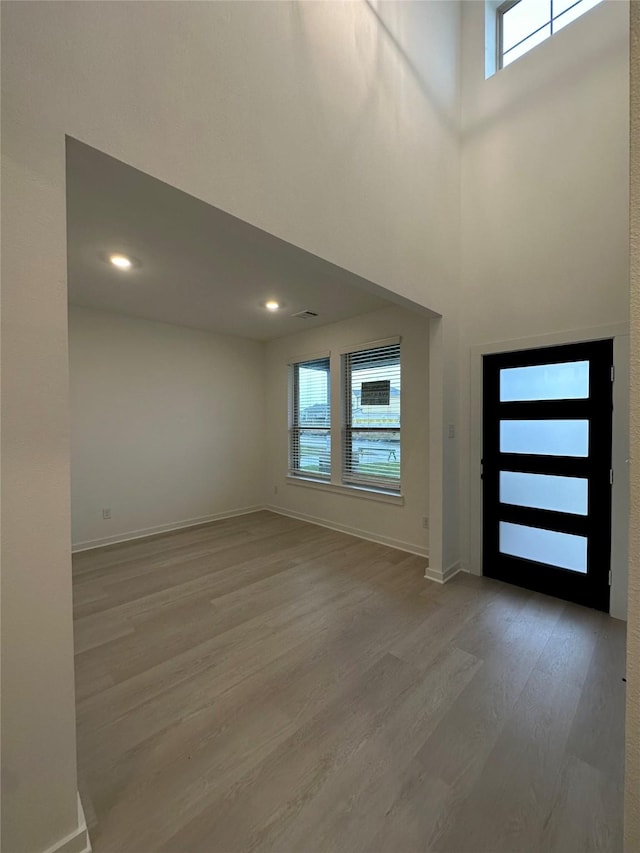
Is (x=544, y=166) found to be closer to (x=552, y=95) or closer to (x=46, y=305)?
(x=552, y=95)

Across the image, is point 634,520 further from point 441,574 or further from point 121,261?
point 121,261

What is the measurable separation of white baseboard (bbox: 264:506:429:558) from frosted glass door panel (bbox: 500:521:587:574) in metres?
0.83

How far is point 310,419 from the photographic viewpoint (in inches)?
196

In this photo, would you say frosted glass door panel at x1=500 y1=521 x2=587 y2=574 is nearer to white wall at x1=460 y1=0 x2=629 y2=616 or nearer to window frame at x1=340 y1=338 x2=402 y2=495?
white wall at x1=460 y1=0 x2=629 y2=616

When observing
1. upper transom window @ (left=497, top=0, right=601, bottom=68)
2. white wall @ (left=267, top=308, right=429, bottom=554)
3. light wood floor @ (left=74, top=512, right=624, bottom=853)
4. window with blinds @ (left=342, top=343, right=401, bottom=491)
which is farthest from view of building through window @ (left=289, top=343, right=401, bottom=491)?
upper transom window @ (left=497, top=0, right=601, bottom=68)

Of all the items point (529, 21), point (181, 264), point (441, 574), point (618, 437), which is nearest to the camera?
point (618, 437)

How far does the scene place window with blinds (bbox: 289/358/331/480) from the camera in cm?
473

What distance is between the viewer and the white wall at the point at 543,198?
252cm

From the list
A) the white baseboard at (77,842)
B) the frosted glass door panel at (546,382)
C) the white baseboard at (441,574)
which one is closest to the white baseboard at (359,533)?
the white baseboard at (441,574)

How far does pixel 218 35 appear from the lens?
1.53 metres

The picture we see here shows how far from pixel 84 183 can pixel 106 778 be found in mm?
2542

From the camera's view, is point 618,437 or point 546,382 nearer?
point 618,437

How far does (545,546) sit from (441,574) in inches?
34.0

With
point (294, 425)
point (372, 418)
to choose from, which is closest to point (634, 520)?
point (372, 418)
